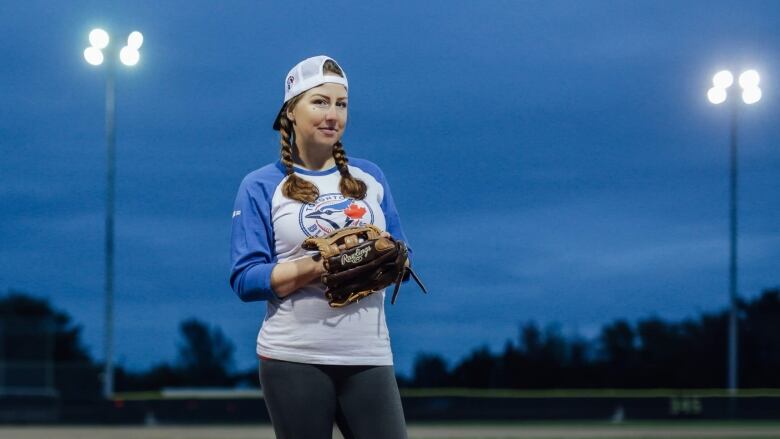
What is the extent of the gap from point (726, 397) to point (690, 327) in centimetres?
1059

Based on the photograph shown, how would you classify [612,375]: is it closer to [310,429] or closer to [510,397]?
[510,397]

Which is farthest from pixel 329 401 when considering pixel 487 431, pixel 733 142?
pixel 733 142

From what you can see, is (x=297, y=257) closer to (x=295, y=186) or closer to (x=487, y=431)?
(x=295, y=186)

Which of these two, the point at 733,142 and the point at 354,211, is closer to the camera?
the point at 354,211

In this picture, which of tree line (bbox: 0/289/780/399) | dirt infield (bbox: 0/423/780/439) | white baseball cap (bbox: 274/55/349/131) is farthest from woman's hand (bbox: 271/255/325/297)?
tree line (bbox: 0/289/780/399)

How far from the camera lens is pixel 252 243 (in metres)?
2.89

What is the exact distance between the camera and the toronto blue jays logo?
291 centimetres

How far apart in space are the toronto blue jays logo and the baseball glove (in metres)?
0.06

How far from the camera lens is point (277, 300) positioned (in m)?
2.89

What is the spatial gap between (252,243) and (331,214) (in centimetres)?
23

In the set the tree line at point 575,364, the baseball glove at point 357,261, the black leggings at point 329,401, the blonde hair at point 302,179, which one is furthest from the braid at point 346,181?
the tree line at point 575,364

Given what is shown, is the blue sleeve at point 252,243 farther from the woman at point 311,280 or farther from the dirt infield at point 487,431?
the dirt infield at point 487,431

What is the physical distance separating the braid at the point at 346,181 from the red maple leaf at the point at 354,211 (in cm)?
3

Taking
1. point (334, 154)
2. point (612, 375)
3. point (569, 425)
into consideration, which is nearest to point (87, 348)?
point (612, 375)
